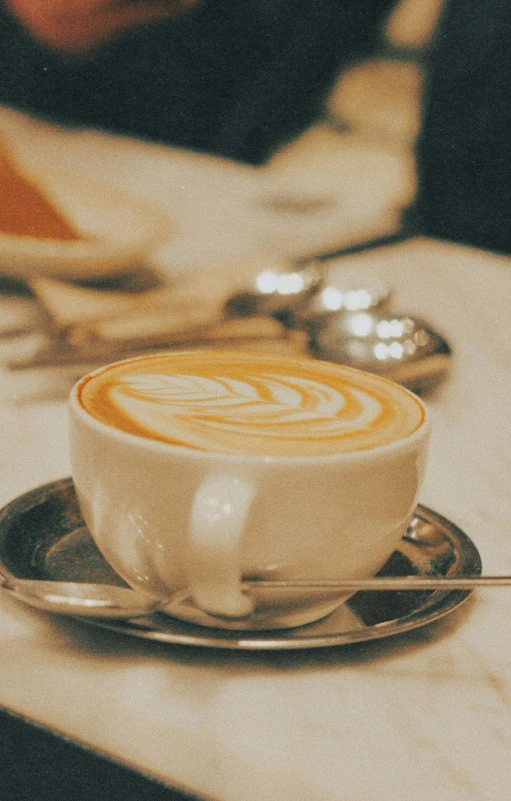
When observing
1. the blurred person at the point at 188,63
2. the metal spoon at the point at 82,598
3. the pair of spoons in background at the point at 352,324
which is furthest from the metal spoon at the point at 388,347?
the blurred person at the point at 188,63

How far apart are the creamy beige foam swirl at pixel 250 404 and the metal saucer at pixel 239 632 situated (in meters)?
0.06

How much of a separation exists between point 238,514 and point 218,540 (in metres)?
0.01

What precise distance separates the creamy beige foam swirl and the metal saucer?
6 cm

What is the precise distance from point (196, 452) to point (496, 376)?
48cm

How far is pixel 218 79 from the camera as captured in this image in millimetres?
1683

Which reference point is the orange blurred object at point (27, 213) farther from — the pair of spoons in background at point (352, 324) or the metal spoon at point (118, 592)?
the metal spoon at point (118, 592)

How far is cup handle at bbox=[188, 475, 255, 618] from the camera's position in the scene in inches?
10.7

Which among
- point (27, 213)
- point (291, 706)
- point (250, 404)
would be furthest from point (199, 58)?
point (291, 706)

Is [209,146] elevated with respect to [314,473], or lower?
lower

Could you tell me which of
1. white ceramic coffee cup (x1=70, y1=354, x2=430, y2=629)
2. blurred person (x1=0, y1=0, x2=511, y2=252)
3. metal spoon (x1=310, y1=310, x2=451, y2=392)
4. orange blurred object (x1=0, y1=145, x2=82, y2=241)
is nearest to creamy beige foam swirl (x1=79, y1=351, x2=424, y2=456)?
Answer: white ceramic coffee cup (x1=70, y1=354, x2=430, y2=629)

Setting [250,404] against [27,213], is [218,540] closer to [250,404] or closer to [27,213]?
[250,404]

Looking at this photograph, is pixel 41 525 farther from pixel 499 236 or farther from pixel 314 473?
pixel 499 236

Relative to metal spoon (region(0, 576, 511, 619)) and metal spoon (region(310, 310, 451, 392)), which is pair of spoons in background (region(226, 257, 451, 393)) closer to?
metal spoon (region(310, 310, 451, 392))

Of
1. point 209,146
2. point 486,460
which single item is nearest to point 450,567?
point 486,460
